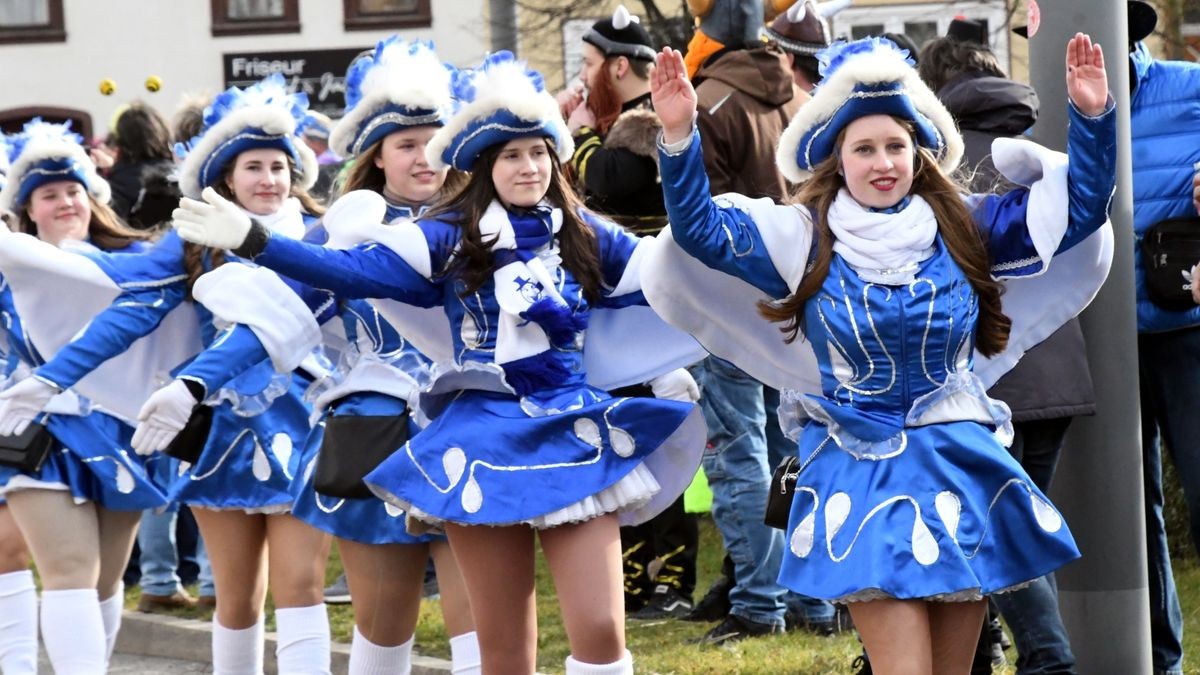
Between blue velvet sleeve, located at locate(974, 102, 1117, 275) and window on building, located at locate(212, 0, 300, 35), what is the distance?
78.7 ft

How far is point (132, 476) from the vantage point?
7148mm

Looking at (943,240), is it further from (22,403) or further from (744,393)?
(22,403)

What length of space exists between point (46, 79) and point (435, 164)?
926 inches

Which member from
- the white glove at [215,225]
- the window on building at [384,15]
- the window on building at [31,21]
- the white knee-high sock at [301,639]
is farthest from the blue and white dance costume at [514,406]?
the window on building at [31,21]

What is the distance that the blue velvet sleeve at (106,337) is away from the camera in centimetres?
681

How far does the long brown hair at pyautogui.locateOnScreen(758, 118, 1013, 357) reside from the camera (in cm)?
495

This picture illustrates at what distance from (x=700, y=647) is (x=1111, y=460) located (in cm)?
205

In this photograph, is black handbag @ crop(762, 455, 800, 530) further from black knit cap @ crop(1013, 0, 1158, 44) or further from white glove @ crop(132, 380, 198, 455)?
black knit cap @ crop(1013, 0, 1158, 44)

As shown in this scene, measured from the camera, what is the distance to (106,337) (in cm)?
681

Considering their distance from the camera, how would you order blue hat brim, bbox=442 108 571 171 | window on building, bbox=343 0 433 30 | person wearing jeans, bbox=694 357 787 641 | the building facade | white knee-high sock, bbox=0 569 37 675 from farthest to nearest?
window on building, bbox=343 0 433 30, the building facade, person wearing jeans, bbox=694 357 787 641, white knee-high sock, bbox=0 569 37 675, blue hat brim, bbox=442 108 571 171

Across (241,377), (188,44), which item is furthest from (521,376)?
(188,44)

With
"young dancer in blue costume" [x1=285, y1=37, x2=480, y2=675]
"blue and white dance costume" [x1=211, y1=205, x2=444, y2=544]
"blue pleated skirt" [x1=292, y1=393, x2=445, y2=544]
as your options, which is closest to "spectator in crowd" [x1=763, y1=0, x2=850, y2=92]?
"young dancer in blue costume" [x1=285, y1=37, x2=480, y2=675]

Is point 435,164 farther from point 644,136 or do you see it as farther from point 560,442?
point 644,136

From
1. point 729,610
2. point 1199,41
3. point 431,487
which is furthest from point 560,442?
point 1199,41
